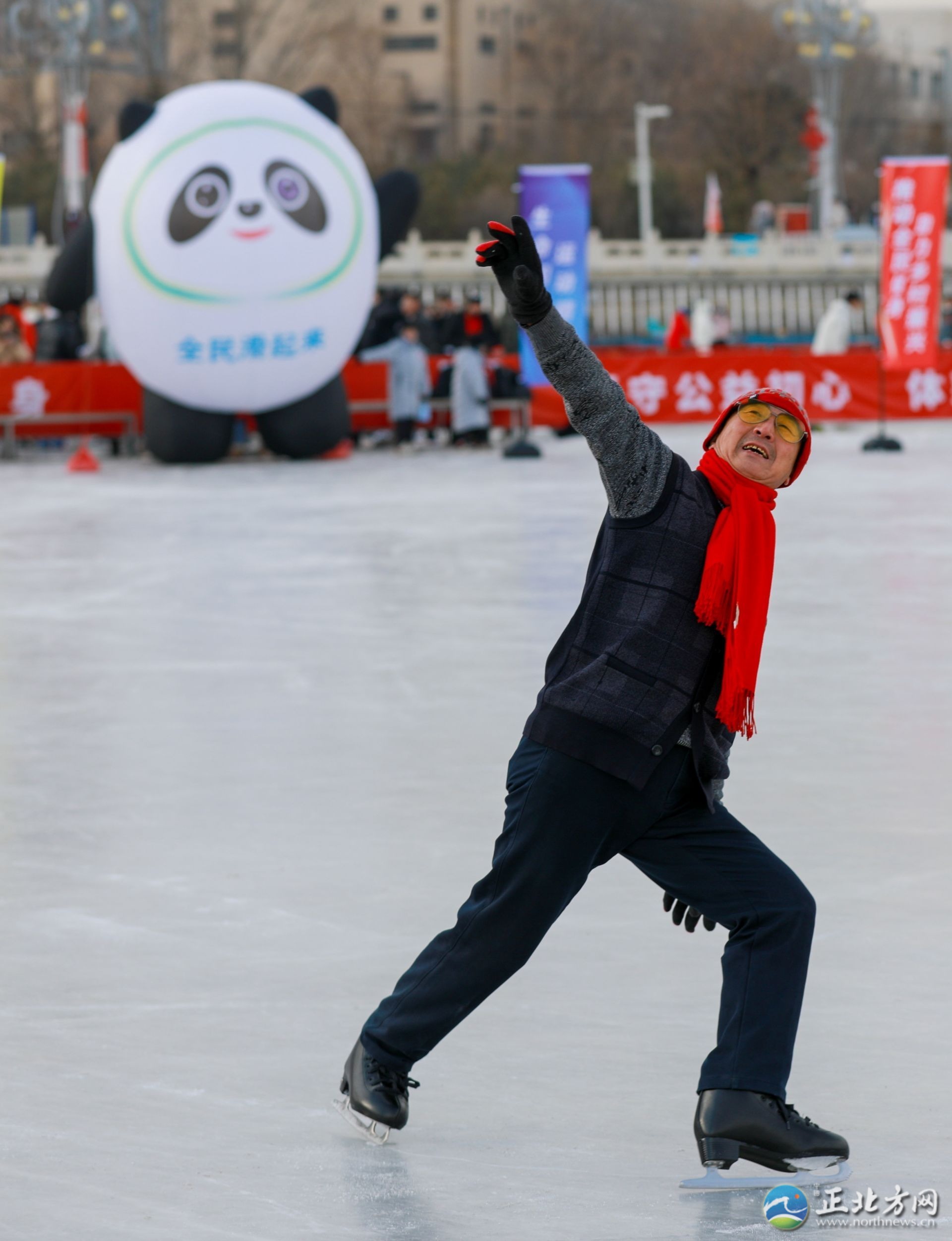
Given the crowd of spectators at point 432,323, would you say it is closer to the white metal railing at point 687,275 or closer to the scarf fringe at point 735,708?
the scarf fringe at point 735,708

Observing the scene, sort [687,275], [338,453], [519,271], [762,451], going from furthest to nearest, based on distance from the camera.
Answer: [687,275] < [338,453] < [762,451] < [519,271]

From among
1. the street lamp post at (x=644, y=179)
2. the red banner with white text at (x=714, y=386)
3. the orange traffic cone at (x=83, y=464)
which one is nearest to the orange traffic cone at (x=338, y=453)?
the red banner with white text at (x=714, y=386)

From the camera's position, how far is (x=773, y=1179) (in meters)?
3.26

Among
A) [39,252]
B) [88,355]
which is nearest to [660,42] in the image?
[39,252]

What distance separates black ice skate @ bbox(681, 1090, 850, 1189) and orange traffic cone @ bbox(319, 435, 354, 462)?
1618cm

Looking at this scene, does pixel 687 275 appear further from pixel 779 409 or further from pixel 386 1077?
pixel 386 1077

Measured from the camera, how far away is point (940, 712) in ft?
23.5

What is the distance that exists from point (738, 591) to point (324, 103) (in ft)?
53.8

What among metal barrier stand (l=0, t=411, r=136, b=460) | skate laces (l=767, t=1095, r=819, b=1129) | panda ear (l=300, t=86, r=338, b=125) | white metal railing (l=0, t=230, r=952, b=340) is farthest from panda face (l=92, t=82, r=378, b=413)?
white metal railing (l=0, t=230, r=952, b=340)

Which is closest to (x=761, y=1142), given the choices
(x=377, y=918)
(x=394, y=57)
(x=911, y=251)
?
(x=377, y=918)

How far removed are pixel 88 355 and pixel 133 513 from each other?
32.1 ft

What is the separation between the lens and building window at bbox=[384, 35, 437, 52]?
8912 cm

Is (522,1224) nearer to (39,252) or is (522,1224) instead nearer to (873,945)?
(873,945)

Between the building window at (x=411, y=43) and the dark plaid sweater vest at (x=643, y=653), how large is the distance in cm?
8944
